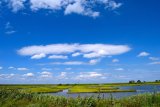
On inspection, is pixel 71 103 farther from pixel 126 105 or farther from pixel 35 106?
pixel 126 105

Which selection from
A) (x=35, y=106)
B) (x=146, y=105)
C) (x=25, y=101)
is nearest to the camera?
(x=146, y=105)

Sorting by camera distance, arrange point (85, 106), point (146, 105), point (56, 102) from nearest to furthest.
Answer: point (146, 105) → point (85, 106) → point (56, 102)

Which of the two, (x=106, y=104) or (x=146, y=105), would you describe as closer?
(x=146, y=105)

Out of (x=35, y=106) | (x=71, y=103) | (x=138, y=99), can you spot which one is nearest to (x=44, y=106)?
(x=35, y=106)

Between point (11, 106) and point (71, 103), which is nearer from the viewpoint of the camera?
point (71, 103)

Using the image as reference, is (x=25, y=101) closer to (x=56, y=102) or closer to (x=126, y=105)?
(x=56, y=102)

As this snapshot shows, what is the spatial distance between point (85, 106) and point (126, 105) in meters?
→ 2.46

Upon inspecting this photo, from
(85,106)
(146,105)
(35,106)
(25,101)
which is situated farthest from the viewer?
(25,101)

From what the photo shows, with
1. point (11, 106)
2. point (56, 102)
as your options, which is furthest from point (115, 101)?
point (11, 106)

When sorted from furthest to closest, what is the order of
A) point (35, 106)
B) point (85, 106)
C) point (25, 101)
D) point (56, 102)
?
1. point (25, 101)
2. point (56, 102)
3. point (35, 106)
4. point (85, 106)

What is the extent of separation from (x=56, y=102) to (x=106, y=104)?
438cm

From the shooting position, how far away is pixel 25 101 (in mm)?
23781

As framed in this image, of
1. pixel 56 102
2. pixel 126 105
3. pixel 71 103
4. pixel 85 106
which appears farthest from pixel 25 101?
pixel 126 105

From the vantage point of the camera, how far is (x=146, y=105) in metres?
15.8
